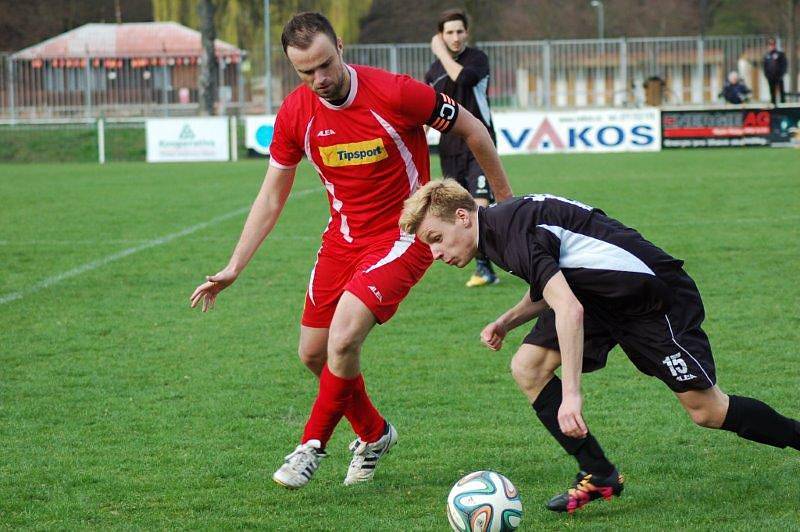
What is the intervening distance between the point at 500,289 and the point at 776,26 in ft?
146

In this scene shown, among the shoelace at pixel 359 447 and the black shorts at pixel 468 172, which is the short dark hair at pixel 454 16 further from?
the shoelace at pixel 359 447

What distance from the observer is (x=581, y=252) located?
416 cm

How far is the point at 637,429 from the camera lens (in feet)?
18.5

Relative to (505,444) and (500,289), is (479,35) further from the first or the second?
(505,444)

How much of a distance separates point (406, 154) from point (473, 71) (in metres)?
4.46

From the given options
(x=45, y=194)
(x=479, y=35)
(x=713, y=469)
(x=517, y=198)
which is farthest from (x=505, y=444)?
(x=479, y=35)

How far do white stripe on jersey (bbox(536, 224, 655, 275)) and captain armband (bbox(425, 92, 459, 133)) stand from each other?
107 cm

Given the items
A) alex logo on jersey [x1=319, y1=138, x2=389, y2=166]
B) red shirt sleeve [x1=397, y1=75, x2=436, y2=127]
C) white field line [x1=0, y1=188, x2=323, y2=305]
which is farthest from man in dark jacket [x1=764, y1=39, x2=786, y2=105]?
alex logo on jersey [x1=319, y1=138, x2=389, y2=166]

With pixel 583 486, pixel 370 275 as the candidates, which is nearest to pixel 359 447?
pixel 370 275

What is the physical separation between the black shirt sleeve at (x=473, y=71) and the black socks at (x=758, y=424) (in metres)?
5.32

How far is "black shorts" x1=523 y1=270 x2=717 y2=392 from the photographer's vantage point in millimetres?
4312

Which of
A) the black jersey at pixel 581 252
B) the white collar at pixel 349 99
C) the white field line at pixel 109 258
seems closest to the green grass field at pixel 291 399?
the white field line at pixel 109 258

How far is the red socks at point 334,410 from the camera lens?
4.97m

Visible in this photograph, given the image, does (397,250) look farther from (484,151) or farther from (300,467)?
(300,467)
